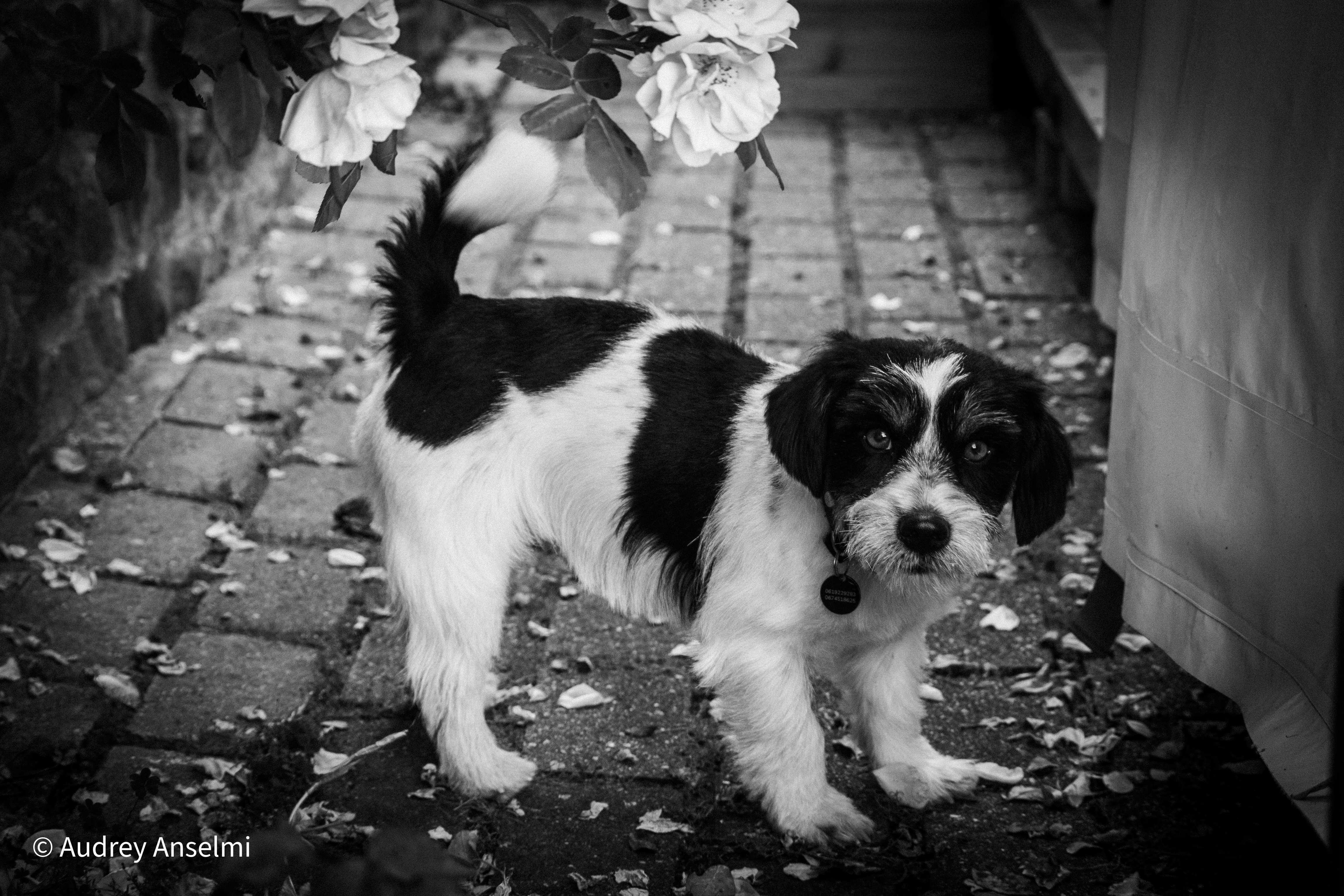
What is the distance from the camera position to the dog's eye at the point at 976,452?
7.92 feet

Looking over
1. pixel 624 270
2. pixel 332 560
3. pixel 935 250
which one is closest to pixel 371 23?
pixel 332 560

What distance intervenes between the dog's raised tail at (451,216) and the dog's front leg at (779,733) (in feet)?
3.09

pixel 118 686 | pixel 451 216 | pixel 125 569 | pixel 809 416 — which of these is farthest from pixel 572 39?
pixel 125 569

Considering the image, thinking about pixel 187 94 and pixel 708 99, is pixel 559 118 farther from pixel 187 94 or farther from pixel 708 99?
pixel 187 94

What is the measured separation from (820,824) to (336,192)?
1.58 metres

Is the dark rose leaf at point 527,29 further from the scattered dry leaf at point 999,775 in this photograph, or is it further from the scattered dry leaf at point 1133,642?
the scattered dry leaf at point 1133,642

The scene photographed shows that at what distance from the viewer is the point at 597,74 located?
1.94m

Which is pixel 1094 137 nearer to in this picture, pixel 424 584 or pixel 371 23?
pixel 424 584

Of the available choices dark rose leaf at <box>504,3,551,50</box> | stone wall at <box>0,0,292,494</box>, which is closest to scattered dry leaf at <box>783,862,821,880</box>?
dark rose leaf at <box>504,3,551,50</box>

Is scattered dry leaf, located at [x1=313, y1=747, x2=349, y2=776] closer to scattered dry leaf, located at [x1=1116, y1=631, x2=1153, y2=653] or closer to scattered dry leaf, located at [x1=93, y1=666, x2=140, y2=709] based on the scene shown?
scattered dry leaf, located at [x1=93, y1=666, x2=140, y2=709]

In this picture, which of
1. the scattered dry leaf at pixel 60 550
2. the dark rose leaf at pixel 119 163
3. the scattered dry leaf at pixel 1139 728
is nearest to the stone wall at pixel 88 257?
the scattered dry leaf at pixel 60 550

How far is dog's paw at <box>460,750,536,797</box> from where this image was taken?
9.32 feet

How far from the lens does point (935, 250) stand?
5.40m

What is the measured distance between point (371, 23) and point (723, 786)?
182cm
